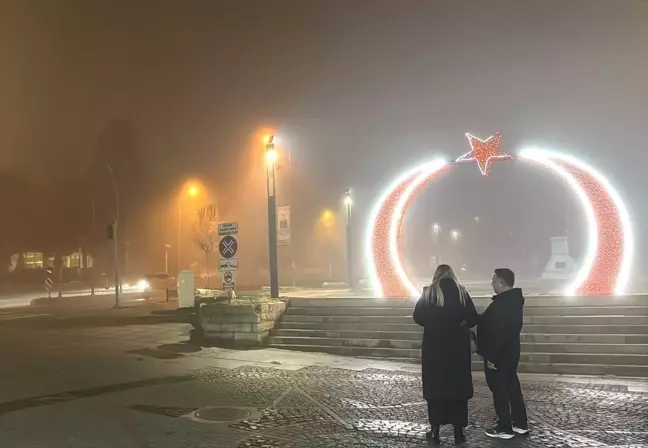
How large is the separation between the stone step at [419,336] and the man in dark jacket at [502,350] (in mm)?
5911

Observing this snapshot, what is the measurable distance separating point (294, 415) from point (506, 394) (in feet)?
8.82

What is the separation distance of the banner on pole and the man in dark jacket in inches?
514

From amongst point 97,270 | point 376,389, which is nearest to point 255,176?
point 97,270

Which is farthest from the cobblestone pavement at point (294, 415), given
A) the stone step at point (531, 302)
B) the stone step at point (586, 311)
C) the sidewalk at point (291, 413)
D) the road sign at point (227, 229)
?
the road sign at point (227, 229)

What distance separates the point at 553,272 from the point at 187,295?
23199 mm

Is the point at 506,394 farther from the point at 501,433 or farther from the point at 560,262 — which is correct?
the point at 560,262

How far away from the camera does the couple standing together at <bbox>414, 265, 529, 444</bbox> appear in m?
5.90

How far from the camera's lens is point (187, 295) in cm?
2352

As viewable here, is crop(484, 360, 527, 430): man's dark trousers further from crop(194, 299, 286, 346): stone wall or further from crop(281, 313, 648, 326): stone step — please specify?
crop(194, 299, 286, 346): stone wall

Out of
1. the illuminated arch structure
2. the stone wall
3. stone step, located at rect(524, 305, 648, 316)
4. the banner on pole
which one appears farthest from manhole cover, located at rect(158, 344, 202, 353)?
stone step, located at rect(524, 305, 648, 316)

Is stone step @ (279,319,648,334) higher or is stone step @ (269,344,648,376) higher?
stone step @ (279,319,648,334)

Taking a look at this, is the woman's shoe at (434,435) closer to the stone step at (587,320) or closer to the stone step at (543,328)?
the stone step at (543,328)

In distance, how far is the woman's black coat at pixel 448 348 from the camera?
5875mm

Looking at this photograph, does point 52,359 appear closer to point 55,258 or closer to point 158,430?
point 158,430
